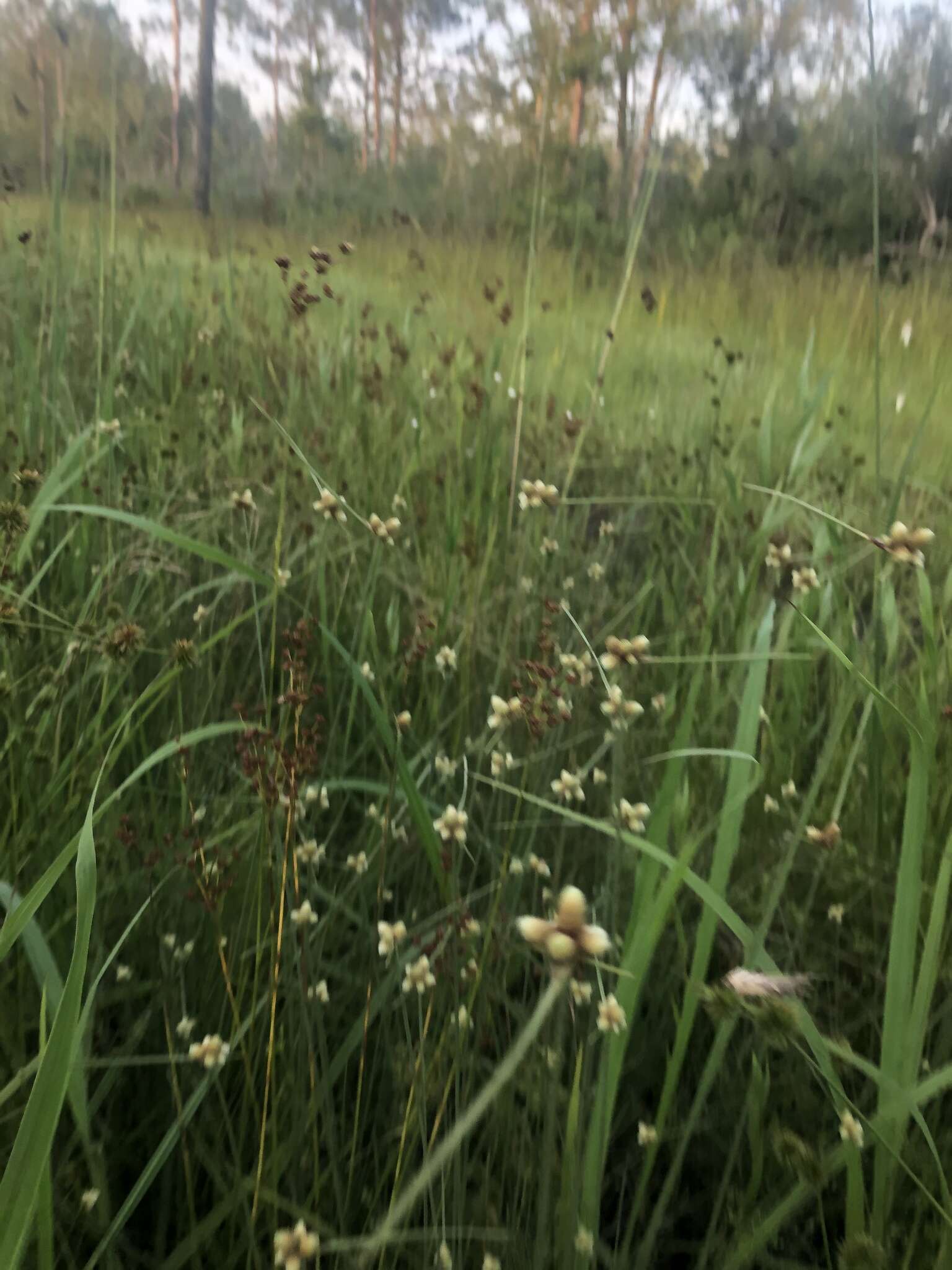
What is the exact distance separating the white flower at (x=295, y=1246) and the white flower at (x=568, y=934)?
310 mm

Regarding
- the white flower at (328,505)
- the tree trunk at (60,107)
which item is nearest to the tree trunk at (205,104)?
the tree trunk at (60,107)

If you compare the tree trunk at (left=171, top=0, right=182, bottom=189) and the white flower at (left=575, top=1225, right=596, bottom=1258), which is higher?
the tree trunk at (left=171, top=0, right=182, bottom=189)

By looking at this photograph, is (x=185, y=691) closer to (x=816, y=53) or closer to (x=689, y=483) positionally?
(x=689, y=483)

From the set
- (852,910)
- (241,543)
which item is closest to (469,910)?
(852,910)

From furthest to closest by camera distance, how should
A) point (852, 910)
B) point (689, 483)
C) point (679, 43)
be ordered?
point (679, 43)
point (689, 483)
point (852, 910)

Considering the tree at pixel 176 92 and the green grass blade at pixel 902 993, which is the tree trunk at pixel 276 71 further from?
the green grass blade at pixel 902 993

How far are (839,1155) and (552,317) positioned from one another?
2.44 metres

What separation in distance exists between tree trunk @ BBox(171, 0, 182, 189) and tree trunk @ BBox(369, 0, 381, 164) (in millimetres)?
861

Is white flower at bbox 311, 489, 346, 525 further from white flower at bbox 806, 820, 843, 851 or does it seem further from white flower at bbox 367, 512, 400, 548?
white flower at bbox 806, 820, 843, 851

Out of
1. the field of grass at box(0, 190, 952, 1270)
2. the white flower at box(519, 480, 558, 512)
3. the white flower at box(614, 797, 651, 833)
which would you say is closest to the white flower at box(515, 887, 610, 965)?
the field of grass at box(0, 190, 952, 1270)

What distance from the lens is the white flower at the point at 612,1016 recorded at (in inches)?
23.4

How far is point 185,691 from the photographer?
1.13 m

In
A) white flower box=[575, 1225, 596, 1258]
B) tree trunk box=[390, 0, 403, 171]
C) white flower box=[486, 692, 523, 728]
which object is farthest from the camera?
tree trunk box=[390, 0, 403, 171]

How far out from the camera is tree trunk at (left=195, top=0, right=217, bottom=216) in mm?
3369
